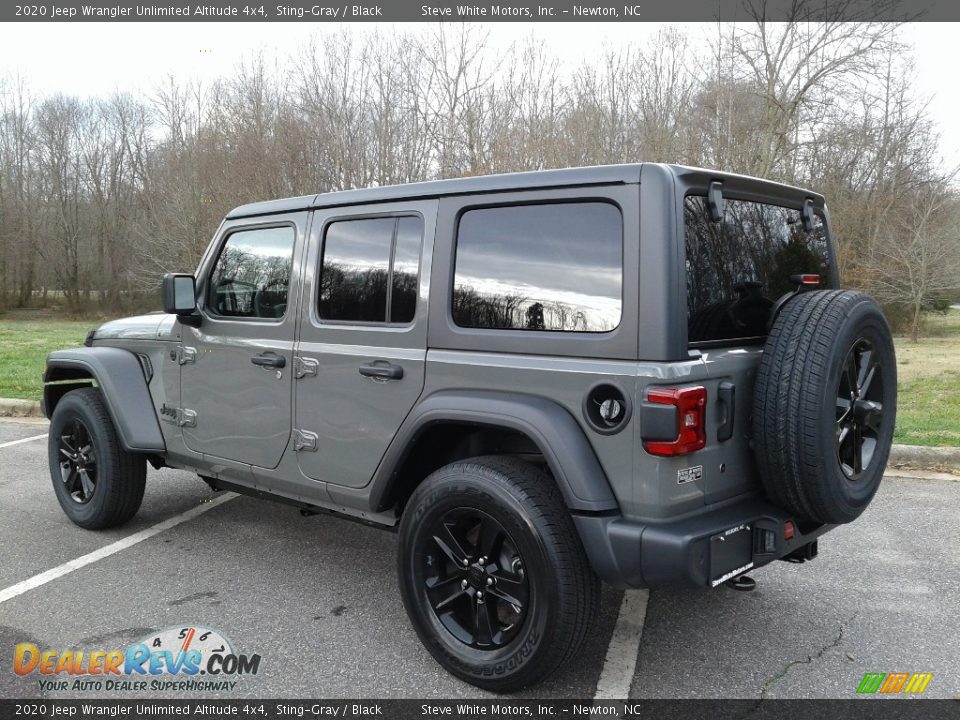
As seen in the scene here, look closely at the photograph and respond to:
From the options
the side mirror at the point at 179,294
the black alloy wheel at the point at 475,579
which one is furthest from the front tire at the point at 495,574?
the side mirror at the point at 179,294

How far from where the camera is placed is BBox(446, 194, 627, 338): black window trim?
269cm

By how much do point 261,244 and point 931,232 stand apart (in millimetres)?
23817

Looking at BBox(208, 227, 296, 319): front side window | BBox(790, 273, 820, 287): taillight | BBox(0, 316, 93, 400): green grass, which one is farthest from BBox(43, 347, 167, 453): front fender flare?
BBox(0, 316, 93, 400): green grass

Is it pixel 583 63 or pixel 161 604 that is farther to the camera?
pixel 583 63

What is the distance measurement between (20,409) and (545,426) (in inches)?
330

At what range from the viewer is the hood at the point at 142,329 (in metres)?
4.45

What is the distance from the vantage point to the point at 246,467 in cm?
396

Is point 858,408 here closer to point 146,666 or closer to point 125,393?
point 146,666

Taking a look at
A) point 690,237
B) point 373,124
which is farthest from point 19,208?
point 690,237

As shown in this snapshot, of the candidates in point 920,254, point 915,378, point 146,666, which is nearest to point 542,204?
point 146,666

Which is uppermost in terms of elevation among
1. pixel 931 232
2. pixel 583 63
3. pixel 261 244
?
pixel 583 63

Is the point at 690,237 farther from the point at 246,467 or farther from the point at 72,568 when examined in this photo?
the point at 72,568

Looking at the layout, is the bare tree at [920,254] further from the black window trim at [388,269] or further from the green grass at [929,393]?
the black window trim at [388,269]

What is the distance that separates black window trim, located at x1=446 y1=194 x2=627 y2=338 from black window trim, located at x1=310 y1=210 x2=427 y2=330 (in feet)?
0.59
